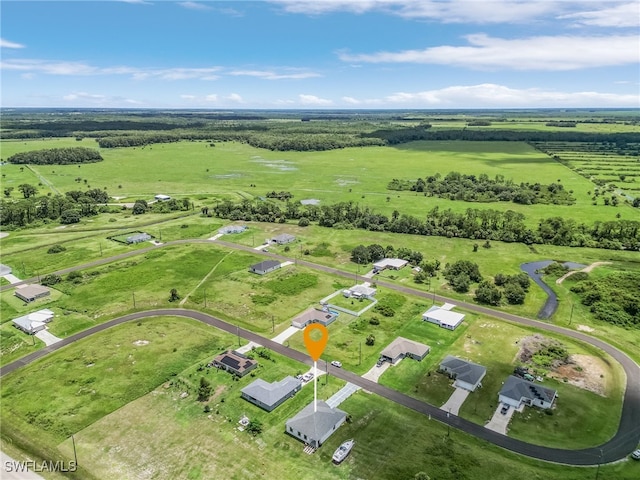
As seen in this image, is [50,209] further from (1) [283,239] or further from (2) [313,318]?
(2) [313,318]

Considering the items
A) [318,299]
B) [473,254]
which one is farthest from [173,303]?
[473,254]

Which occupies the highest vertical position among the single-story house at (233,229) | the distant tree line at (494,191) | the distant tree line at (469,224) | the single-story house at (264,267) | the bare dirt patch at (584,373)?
the distant tree line at (494,191)

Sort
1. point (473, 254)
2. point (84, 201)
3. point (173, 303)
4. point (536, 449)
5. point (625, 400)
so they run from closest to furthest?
point (536, 449) < point (625, 400) < point (173, 303) < point (473, 254) < point (84, 201)

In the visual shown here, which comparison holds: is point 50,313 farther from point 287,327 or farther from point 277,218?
point 277,218

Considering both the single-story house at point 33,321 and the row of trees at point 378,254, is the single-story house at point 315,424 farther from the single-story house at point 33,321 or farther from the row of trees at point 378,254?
the row of trees at point 378,254

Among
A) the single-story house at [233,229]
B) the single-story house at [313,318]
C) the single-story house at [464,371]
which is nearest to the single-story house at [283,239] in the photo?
the single-story house at [233,229]

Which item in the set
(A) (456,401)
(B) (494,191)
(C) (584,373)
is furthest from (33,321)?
(B) (494,191)
